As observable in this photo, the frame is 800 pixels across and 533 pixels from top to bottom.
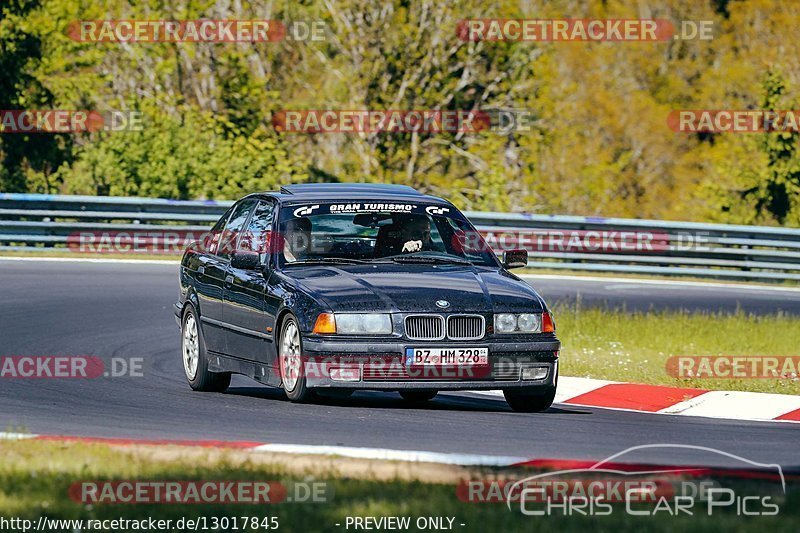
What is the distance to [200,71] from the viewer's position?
33281mm

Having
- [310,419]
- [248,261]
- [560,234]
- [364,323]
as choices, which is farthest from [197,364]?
[560,234]

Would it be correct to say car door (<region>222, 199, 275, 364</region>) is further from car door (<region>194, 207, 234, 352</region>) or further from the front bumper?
the front bumper

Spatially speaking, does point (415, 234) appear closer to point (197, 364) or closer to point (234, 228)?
point (234, 228)

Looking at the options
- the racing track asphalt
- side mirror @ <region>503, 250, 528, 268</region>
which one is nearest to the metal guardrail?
the racing track asphalt

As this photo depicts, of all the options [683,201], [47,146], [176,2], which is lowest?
[683,201]

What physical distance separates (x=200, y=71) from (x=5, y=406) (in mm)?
23546

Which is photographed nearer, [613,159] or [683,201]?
[683,201]

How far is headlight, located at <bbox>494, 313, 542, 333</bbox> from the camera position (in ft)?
33.2

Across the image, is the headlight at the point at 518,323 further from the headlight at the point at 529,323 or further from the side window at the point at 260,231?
the side window at the point at 260,231

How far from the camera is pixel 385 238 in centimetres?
1117

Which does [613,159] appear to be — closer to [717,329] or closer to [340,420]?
[717,329]

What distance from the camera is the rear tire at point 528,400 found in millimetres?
10568

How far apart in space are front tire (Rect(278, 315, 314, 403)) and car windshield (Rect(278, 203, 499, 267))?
0.71 meters

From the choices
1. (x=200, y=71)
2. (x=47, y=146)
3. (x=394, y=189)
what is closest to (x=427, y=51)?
(x=200, y=71)
